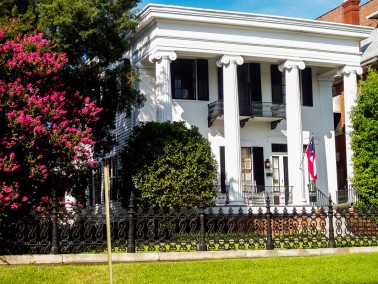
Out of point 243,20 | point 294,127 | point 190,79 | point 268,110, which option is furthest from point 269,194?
point 243,20

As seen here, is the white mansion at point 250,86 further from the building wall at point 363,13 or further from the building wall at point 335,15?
the building wall at point 335,15

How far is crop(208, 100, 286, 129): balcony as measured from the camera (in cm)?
2741

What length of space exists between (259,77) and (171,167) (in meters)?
8.76

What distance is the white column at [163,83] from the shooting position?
83.0ft

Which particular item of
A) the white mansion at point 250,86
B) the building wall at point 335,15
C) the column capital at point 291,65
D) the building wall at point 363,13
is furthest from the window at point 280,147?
the building wall at point 335,15

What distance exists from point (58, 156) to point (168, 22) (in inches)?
428

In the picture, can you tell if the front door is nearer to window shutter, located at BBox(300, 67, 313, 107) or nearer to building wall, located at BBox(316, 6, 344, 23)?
window shutter, located at BBox(300, 67, 313, 107)

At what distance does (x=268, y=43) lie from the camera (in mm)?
27422

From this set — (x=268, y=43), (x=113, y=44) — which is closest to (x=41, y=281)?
(x=113, y=44)

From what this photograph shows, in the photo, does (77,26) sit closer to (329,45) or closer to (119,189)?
(119,189)

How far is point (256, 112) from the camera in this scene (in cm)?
2836

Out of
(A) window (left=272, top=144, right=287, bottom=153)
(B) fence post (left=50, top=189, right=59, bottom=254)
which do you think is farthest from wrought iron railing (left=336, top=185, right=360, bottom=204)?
(B) fence post (left=50, top=189, right=59, bottom=254)

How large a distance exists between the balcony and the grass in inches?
518

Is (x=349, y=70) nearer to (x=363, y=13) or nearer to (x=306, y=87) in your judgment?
(x=306, y=87)
